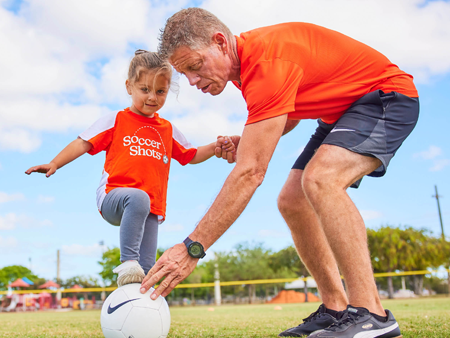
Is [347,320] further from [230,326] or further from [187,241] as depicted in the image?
[230,326]

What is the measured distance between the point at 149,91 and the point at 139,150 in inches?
22.3

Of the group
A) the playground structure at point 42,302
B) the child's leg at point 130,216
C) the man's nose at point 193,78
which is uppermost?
the man's nose at point 193,78

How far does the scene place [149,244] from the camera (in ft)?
12.1

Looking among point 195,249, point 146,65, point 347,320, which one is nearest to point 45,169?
point 146,65

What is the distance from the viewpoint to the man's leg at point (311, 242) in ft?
10.1

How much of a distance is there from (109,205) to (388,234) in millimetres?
32441

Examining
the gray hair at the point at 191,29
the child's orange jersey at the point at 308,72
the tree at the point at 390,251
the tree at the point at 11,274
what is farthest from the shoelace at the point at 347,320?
the tree at the point at 11,274

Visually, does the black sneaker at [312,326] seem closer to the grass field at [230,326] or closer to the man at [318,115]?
the man at [318,115]

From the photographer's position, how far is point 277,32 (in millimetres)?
2701

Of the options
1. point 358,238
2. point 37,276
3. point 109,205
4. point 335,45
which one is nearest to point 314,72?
point 335,45

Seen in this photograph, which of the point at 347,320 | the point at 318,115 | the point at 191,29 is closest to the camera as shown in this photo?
the point at 347,320

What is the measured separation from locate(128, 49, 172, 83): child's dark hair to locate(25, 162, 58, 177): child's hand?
1.11 metres

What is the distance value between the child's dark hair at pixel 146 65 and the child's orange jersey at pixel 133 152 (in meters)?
0.40

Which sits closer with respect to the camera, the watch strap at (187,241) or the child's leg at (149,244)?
the watch strap at (187,241)
